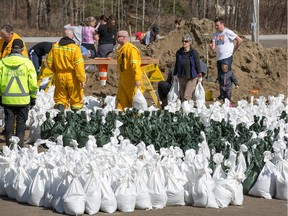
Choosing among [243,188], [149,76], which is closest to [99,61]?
[149,76]

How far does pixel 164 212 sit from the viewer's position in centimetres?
999

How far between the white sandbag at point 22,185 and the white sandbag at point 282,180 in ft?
9.50

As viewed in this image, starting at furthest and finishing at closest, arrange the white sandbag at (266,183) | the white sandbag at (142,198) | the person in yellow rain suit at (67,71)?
the person in yellow rain suit at (67,71) < the white sandbag at (266,183) < the white sandbag at (142,198)

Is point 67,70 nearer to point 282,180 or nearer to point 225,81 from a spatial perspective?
point 225,81

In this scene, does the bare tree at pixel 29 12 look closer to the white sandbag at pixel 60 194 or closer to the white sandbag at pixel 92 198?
the white sandbag at pixel 60 194

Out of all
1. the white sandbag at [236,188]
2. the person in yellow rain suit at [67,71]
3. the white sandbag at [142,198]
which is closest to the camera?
the white sandbag at [142,198]

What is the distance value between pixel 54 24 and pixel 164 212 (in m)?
35.9

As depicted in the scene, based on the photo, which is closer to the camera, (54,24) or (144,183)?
(144,183)

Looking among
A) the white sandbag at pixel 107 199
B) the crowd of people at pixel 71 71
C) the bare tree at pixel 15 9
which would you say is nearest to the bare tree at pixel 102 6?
the bare tree at pixel 15 9

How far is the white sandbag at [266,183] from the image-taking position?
10844 mm

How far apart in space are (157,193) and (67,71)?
200 inches

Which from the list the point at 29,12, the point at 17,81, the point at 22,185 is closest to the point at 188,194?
the point at 22,185

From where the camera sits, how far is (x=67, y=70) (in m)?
14.7

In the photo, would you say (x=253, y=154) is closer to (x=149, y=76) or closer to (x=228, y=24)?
(x=149, y=76)
